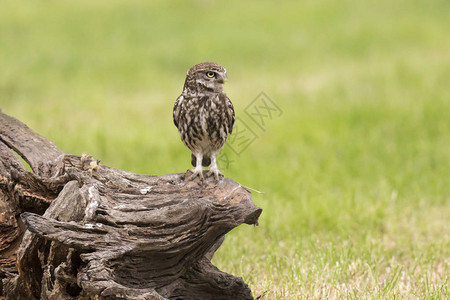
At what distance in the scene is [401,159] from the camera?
898 cm

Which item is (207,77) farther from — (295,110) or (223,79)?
(295,110)

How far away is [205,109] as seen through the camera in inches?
177

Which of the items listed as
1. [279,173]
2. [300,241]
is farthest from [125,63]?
[300,241]

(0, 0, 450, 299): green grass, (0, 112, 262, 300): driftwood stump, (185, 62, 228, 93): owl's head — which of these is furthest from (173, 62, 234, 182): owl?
(0, 0, 450, 299): green grass

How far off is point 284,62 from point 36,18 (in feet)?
24.6

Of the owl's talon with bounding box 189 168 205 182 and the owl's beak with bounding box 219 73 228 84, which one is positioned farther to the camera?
the owl's beak with bounding box 219 73 228 84

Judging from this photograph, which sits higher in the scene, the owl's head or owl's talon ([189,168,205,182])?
the owl's head

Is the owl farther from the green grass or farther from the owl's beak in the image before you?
the green grass

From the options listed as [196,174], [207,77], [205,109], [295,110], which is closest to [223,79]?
[207,77]

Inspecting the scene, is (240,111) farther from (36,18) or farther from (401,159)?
(36,18)

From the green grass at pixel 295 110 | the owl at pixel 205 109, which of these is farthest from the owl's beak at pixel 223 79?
the green grass at pixel 295 110

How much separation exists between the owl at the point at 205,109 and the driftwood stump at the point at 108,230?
521 millimetres

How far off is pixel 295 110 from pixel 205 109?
22.3 feet

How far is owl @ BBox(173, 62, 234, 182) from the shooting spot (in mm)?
4398
